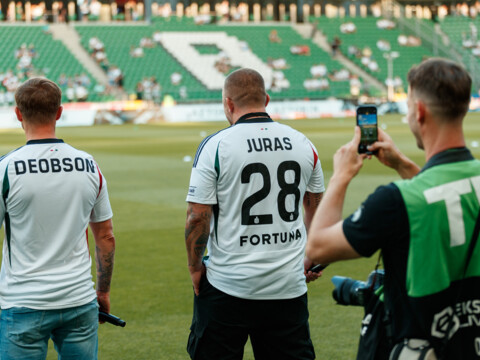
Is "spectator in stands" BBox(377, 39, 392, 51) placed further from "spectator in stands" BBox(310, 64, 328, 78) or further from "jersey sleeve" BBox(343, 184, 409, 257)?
"jersey sleeve" BBox(343, 184, 409, 257)

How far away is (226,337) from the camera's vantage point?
Result: 13.8ft

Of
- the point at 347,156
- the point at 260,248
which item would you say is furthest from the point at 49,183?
the point at 347,156

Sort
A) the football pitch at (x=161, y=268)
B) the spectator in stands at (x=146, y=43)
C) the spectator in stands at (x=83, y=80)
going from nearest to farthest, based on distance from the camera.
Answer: the football pitch at (x=161, y=268), the spectator in stands at (x=83, y=80), the spectator in stands at (x=146, y=43)

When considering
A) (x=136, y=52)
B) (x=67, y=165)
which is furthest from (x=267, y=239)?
(x=136, y=52)

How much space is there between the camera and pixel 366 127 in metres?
3.12

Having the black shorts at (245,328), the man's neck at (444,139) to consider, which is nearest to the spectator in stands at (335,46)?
the black shorts at (245,328)

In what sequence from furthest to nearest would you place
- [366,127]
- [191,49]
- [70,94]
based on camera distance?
[191,49], [70,94], [366,127]

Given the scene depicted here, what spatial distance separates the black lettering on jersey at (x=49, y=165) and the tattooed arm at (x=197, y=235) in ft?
2.17

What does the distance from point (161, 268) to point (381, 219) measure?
21.9ft

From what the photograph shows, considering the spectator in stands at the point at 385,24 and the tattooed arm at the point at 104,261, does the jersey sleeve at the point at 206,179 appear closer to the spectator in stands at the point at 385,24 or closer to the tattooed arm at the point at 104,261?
the tattooed arm at the point at 104,261

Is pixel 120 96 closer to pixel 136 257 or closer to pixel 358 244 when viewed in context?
pixel 136 257

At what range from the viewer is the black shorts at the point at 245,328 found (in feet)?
13.8

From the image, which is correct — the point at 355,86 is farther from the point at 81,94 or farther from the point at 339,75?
the point at 81,94

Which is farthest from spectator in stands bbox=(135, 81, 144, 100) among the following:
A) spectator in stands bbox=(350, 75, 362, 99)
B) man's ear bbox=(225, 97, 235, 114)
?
man's ear bbox=(225, 97, 235, 114)
